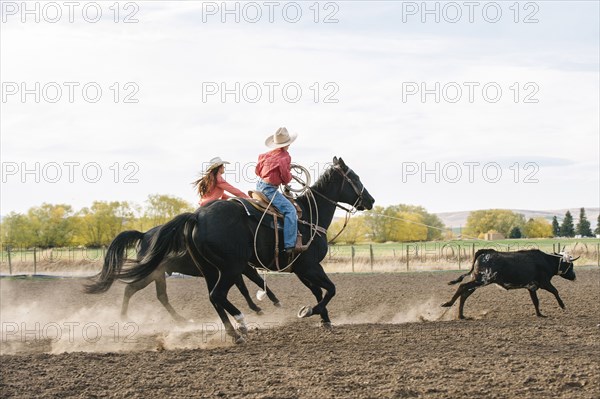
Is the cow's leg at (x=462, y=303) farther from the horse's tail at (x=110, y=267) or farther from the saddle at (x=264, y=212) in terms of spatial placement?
the horse's tail at (x=110, y=267)

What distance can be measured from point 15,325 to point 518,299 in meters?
9.49

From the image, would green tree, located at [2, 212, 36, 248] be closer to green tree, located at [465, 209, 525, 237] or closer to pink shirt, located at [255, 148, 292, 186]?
green tree, located at [465, 209, 525, 237]

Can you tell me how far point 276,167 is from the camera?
9.55 meters

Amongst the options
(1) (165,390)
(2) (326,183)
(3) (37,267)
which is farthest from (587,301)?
(3) (37,267)

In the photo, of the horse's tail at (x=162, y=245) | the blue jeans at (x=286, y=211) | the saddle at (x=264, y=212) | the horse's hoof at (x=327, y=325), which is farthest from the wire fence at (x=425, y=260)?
the horse's tail at (x=162, y=245)

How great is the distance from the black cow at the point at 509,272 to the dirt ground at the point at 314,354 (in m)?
0.47

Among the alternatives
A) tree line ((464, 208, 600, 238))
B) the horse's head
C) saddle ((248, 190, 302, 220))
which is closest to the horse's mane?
the horse's head

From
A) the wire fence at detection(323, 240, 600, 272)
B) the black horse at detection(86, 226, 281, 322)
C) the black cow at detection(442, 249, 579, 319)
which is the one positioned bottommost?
the wire fence at detection(323, 240, 600, 272)

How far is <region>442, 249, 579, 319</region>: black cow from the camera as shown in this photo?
12141 millimetres

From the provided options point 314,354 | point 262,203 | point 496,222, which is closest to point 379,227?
point 496,222

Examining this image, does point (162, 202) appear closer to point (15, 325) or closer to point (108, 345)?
point (15, 325)

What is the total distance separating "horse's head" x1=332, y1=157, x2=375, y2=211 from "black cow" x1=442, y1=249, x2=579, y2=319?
2.52 m

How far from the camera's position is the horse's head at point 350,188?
1042cm

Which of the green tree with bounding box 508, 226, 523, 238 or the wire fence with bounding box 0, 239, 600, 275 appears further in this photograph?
the green tree with bounding box 508, 226, 523, 238
